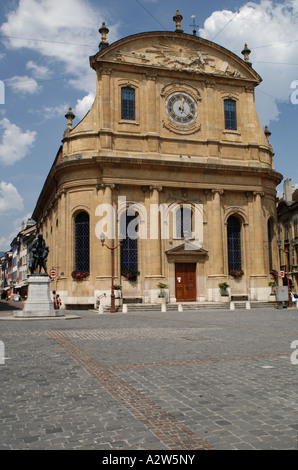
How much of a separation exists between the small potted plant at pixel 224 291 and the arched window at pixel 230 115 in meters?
13.1

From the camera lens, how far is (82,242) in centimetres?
3278

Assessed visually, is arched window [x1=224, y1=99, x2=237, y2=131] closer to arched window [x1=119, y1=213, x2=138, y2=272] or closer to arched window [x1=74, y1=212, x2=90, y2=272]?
arched window [x1=119, y1=213, x2=138, y2=272]

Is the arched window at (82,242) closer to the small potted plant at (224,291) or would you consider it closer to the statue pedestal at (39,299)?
the statue pedestal at (39,299)

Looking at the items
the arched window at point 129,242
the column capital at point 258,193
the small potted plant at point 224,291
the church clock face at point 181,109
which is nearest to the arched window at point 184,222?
the arched window at point 129,242

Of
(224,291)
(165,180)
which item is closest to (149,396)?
(224,291)

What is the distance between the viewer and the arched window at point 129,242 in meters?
32.0

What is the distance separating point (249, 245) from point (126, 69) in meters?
16.7

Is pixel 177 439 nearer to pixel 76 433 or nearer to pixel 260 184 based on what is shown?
pixel 76 433

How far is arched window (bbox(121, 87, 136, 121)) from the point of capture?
33.6 metres

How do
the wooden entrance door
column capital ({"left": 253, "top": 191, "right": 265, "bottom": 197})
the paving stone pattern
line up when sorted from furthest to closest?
column capital ({"left": 253, "top": 191, "right": 265, "bottom": 197})
the wooden entrance door
the paving stone pattern

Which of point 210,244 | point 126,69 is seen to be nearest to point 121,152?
point 126,69

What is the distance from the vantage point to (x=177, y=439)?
180 inches

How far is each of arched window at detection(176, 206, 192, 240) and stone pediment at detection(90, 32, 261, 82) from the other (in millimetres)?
11324

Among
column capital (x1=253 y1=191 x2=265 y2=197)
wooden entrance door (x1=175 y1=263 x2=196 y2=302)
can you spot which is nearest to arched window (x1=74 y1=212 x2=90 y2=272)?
wooden entrance door (x1=175 y1=263 x2=196 y2=302)
